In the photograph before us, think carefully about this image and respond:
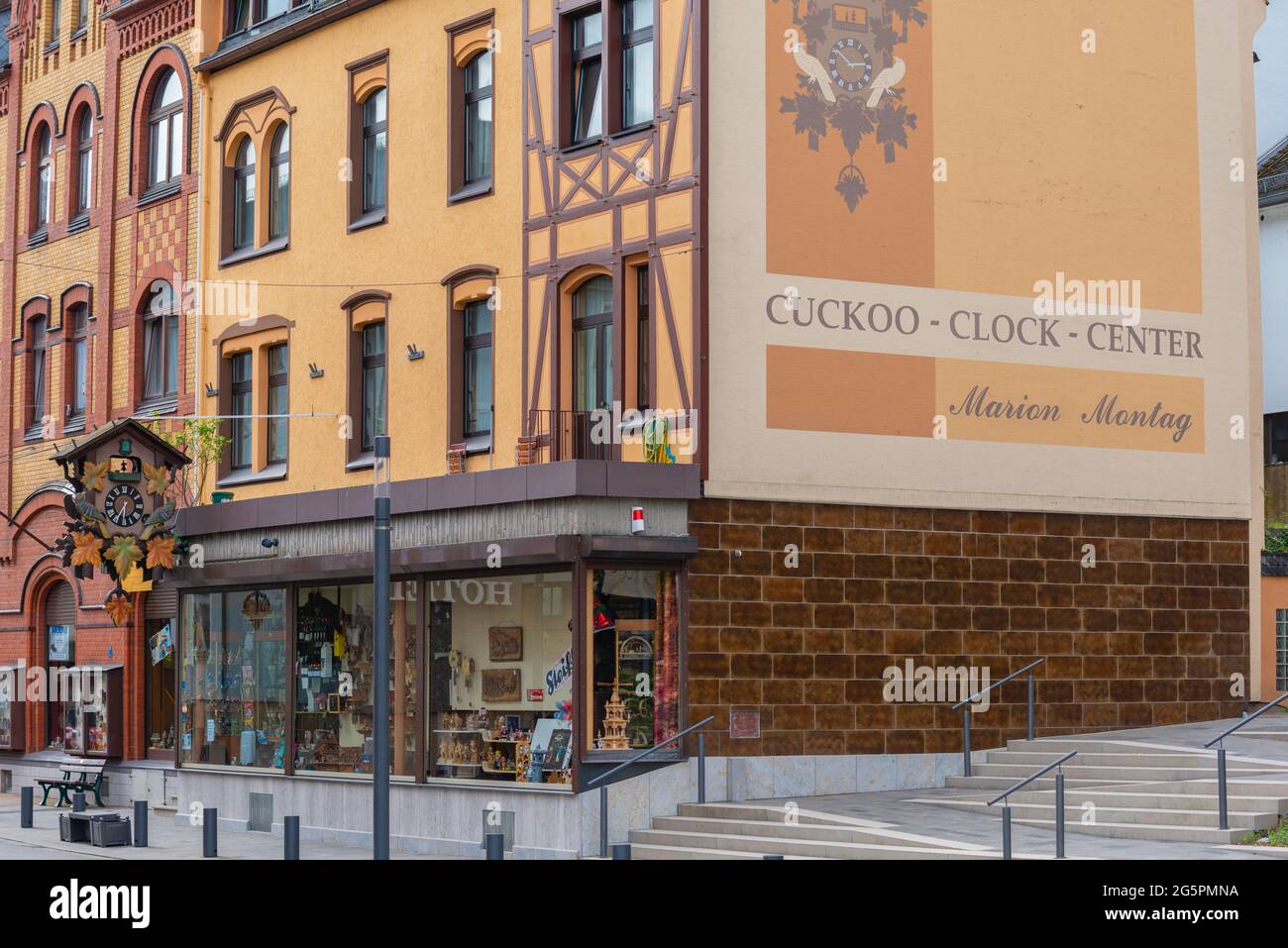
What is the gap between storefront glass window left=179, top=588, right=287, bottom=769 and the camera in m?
28.3

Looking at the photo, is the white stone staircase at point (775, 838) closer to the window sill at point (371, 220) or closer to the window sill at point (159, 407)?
the window sill at point (371, 220)

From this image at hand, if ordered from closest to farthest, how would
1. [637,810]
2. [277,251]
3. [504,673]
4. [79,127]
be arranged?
1. [637,810]
2. [504,673]
3. [277,251]
4. [79,127]

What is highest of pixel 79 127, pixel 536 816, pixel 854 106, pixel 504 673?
pixel 79 127

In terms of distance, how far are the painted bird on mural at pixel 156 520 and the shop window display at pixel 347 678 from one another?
3204mm

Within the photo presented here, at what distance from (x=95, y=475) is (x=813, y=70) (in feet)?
40.8

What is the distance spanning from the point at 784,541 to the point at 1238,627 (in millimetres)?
7378

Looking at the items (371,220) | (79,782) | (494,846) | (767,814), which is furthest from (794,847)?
(79,782)

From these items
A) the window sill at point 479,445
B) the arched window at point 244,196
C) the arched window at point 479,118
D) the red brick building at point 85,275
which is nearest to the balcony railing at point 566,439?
the window sill at point 479,445

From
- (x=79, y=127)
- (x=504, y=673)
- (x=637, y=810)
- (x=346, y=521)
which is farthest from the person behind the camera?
(x=79, y=127)

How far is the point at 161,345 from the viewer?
33.4m

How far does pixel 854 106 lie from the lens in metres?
24.4

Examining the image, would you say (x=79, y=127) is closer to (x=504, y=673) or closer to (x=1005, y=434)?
(x=504, y=673)

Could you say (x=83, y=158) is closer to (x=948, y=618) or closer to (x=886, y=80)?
(x=886, y=80)

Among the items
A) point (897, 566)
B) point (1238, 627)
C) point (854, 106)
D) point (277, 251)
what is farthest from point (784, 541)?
point (277, 251)
